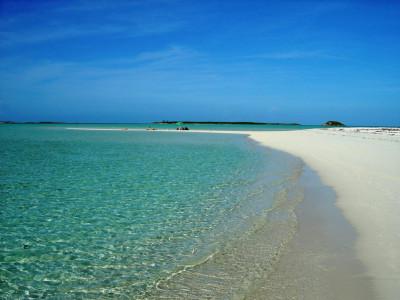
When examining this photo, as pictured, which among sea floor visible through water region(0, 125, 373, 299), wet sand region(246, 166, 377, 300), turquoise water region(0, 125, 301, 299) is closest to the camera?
wet sand region(246, 166, 377, 300)

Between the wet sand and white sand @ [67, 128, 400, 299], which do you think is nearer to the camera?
the wet sand

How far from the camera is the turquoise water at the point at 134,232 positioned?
4.92 m

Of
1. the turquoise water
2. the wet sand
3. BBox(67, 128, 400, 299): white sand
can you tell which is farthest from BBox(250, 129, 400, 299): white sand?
the turquoise water

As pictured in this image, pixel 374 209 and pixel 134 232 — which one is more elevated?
pixel 374 209

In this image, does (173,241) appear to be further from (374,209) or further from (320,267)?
(374,209)

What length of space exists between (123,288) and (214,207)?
4730 millimetres

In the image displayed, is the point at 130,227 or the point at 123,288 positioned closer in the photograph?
the point at 123,288

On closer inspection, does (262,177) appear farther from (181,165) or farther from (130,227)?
(130,227)

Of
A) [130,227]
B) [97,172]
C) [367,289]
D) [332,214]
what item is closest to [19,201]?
[130,227]

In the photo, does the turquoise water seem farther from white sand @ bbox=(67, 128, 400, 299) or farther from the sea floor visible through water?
white sand @ bbox=(67, 128, 400, 299)

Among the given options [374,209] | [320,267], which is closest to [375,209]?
[374,209]

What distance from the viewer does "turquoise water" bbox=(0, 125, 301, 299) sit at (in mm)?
4918

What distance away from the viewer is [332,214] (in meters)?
8.23

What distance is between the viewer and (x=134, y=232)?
23.4 ft
